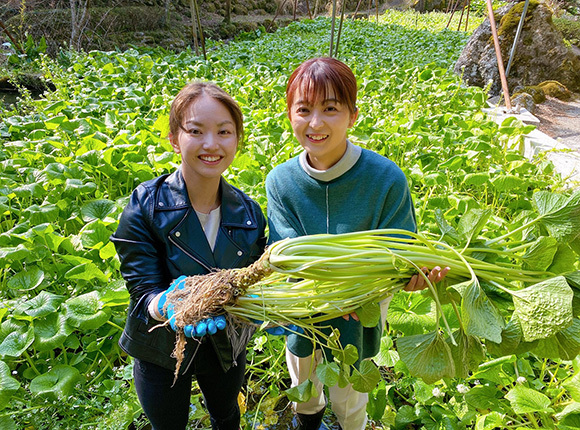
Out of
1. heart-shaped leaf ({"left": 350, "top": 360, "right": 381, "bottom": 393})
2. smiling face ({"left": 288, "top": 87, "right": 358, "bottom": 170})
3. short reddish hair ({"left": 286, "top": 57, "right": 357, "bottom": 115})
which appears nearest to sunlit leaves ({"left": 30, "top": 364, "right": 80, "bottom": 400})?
heart-shaped leaf ({"left": 350, "top": 360, "right": 381, "bottom": 393})

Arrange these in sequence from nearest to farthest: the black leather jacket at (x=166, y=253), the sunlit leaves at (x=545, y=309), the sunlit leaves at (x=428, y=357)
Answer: the sunlit leaves at (x=545, y=309) → the sunlit leaves at (x=428, y=357) → the black leather jacket at (x=166, y=253)

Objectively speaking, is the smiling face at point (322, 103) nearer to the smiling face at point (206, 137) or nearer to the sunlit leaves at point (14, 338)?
the smiling face at point (206, 137)

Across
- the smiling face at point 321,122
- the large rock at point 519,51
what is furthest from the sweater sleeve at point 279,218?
the large rock at point 519,51

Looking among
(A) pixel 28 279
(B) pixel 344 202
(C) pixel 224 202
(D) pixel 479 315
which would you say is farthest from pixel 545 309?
(A) pixel 28 279

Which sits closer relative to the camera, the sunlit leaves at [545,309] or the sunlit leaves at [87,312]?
the sunlit leaves at [545,309]

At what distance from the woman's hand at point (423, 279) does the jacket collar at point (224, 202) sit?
1.56 feet

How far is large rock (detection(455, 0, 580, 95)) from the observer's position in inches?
217

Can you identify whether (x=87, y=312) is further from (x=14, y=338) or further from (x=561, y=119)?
(x=561, y=119)

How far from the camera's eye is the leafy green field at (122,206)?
4.73 feet

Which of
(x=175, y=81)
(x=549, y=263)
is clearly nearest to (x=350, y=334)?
(x=549, y=263)

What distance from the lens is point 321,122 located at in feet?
3.79

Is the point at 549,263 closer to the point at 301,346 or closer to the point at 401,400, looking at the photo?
Answer: the point at 301,346

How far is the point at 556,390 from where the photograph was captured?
153 cm

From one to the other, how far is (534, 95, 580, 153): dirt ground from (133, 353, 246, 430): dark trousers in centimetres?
428
